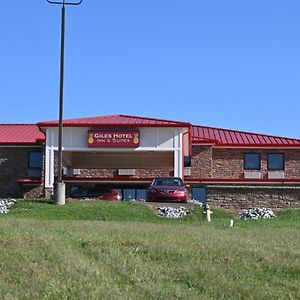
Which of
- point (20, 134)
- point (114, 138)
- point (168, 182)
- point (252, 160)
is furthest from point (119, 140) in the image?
point (20, 134)

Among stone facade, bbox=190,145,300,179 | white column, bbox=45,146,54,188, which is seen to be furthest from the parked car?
stone facade, bbox=190,145,300,179

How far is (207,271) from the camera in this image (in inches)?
400

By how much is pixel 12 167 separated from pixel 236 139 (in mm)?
14633

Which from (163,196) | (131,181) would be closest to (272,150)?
(131,181)

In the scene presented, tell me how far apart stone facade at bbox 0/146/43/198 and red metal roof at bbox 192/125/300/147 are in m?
10.7

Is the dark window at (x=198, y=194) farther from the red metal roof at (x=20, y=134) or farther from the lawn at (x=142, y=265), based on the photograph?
the lawn at (x=142, y=265)

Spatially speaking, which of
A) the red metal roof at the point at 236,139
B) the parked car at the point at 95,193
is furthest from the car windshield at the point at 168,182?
the red metal roof at the point at 236,139

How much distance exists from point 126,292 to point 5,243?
3000 mm

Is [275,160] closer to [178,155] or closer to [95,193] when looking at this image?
[178,155]

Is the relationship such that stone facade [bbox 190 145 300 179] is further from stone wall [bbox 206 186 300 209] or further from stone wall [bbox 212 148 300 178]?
stone wall [bbox 206 186 300 209]

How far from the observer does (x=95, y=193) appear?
110 feet

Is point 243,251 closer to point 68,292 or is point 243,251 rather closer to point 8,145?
point 68,292

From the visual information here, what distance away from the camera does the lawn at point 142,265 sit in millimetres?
9047

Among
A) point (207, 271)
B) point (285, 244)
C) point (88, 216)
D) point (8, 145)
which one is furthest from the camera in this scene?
point (8, 145)
